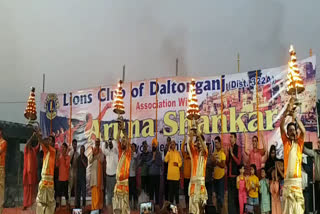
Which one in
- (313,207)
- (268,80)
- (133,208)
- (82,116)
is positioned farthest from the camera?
(82,116)

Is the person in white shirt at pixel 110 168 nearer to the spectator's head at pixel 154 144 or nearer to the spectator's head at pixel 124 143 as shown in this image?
the spectator's head at pixel 154 144

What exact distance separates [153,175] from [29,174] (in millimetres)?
3987

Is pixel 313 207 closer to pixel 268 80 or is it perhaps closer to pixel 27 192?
pixel 268 80

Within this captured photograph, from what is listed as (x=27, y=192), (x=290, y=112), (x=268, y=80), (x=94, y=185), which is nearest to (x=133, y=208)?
(x=94, y=185)

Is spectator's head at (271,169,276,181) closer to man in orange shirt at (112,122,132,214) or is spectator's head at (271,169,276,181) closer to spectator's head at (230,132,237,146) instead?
spectator's head at (230,132,237,146)

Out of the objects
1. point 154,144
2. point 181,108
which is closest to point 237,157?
point 181,108

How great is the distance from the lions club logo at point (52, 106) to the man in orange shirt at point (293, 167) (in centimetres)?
912

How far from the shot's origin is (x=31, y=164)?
1387 cm

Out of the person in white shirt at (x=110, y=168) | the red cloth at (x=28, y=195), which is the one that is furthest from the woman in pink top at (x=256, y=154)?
the red cloth at (x=28, y=195)

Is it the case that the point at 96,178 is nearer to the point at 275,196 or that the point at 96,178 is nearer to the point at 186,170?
the point at 186,170

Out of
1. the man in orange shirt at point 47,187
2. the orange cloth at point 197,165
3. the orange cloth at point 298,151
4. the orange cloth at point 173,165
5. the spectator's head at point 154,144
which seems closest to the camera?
the orange cloth at point 298,151

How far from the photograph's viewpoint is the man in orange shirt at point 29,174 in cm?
1377

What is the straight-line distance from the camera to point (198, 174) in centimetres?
1112

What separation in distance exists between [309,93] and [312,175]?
205cm
